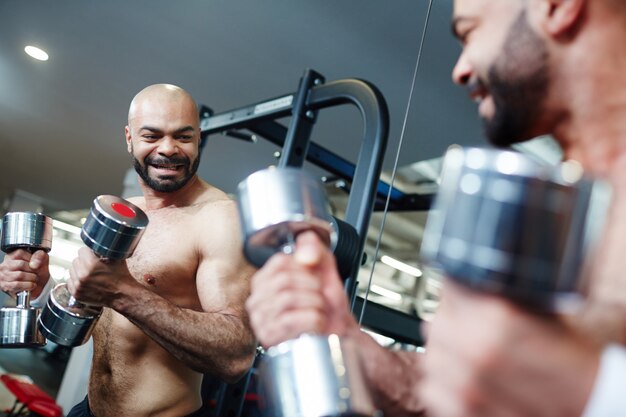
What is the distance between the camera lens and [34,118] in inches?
285

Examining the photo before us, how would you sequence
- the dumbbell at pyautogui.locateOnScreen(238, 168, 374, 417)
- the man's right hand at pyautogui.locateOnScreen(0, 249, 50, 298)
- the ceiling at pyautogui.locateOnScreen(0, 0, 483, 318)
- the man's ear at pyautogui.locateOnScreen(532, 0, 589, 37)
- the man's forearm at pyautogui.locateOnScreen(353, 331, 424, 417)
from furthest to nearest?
the ceiling at pyautogui.locateOnScreen(0, 0, 483, 318), the man's right hand at pyautogui.locateOnScreen(0, 249, 50, 298), the man's forearm at pyautogui.locateOnScreen(353, 331, 424, 417), the man's ear at pyautogui.locateOnScreen(532, 0, 589, 37), the dumbbell at pyautogui.locateOnScreen(238, 168, 374, 417)

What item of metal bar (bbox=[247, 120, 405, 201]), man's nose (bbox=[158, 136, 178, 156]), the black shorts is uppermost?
metal bar (bbox=[247, 120, 405, 201])

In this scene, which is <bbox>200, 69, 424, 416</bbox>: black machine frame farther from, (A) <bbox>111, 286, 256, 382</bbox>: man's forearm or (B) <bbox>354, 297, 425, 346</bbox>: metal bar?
(A) <bbox>111, 286, 256, 382</bbox>: man's forearm

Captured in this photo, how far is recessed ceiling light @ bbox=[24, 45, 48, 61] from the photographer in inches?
202

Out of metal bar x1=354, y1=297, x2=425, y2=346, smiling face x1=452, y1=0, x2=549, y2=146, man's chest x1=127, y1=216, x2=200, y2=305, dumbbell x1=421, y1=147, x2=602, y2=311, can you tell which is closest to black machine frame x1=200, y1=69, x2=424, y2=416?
metal bar x1=354, y1=297, x2=425, y2=346

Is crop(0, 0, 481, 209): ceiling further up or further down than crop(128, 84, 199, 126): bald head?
further up

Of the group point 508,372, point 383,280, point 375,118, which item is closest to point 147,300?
point 375,118

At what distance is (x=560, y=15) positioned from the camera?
709mm

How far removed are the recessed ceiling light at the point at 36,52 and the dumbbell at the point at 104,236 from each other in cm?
409

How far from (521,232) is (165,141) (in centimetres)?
183

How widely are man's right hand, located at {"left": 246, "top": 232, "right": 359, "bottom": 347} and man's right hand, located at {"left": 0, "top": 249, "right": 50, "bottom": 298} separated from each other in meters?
1.50

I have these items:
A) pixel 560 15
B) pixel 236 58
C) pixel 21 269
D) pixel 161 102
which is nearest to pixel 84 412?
pixel 21 269

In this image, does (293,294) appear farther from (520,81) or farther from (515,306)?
(520,81)

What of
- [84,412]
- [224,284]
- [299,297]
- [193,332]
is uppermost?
[299,297]
